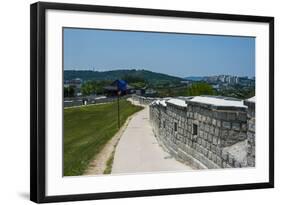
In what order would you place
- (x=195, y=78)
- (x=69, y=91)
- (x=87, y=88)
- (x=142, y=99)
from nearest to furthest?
1. (x=69, y=91)
2. (x=87, y=88)
3. (x=142, y=99)
4. (x=195, y=78)

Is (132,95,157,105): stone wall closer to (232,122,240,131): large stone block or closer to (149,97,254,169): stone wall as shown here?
(149,97,254,169): stone wall

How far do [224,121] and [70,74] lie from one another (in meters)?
1.62

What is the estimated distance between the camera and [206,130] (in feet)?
20.0

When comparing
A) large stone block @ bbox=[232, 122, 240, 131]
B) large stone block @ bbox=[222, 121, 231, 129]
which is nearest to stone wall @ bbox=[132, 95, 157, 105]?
large stone block @ bbox=[222, 121, 231, 129]

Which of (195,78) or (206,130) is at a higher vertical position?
(195,78)

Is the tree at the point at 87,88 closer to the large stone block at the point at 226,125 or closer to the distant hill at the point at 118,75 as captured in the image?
the distant hill at the point at 118,75

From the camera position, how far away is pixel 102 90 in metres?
5.67

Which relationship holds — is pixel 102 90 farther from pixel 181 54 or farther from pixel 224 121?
pixel 224 121

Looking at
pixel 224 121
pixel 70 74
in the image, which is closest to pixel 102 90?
pixel 70 74

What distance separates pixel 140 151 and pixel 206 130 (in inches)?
28.3

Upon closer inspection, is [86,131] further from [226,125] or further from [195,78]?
[226,125]

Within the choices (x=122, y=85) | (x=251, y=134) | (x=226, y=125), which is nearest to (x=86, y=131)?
(x=122, y=85)

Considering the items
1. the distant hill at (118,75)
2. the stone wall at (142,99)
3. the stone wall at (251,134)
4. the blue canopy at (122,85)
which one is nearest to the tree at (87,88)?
the distant hill at (118,75)

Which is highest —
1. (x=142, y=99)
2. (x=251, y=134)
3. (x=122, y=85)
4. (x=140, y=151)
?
(x=122, y=85)
